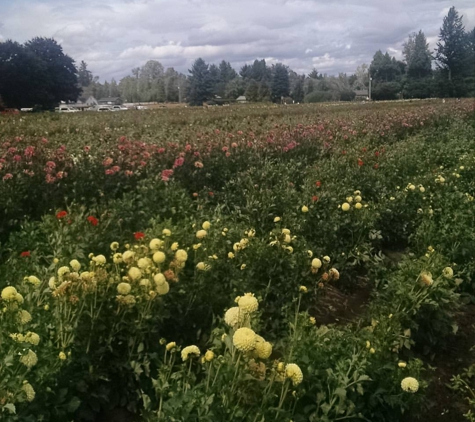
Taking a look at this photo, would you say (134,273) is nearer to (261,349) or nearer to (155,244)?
(155,244)

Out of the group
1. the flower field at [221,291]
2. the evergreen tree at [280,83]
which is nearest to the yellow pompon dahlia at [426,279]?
the flower field at [221,291]

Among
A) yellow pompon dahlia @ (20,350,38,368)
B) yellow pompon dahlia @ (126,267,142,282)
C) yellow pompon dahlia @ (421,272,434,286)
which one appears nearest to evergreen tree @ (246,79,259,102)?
yellow pompon dahlia @ (421,272,434,286)

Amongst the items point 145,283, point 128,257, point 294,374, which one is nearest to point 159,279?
point 145,283

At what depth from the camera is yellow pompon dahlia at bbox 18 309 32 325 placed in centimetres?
240

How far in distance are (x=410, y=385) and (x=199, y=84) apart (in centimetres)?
6436

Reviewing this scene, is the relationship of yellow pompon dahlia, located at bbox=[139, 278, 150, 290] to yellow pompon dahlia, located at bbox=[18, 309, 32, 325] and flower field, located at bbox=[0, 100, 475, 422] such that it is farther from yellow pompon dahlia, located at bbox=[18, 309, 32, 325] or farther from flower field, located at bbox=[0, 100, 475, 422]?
yellow pompon dahlia, located at bbox=[18, 309, 32, 325]

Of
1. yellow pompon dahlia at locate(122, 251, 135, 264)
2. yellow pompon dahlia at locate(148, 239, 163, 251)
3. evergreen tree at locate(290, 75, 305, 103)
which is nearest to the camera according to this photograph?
yellow pompon dahlia at locate(122, 251, 135, 264)

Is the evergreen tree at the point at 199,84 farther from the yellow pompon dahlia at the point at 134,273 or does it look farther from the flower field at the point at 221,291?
the yellow pompon dahlia at the point at 134,273

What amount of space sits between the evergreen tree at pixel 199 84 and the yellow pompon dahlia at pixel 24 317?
62.0 metres

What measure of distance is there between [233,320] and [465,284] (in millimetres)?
3310

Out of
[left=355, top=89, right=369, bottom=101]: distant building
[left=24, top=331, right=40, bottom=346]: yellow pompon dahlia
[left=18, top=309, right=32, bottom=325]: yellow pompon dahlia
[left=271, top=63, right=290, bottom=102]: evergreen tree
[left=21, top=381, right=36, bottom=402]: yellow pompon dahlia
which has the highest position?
[left=271, top=63, right=290, bottom=102]: evergreen tree

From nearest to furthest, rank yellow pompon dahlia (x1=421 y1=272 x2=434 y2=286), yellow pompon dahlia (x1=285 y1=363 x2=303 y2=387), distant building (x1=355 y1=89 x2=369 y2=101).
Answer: yellow pompon dahlia (x1=285 y1=363 x2=303 y2=387) → yellow pompon dahlia (x1=421 y1=272 x2=434 y2=286) → distant building (x1=355 y1=89 x2=369 y2=101)

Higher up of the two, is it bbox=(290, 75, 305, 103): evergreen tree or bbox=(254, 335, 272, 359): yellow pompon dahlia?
bbox=(290, 75, 305, 103): evergreen tree

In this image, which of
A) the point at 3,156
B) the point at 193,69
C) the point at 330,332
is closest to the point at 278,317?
the point at 330,332
